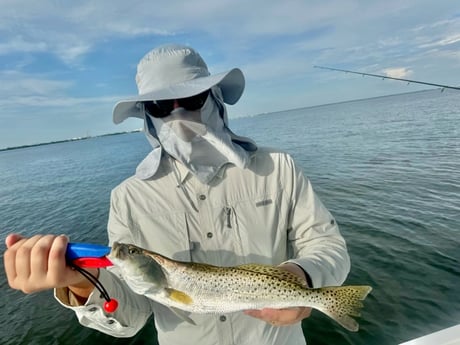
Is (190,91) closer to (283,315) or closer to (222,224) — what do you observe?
(222,224)

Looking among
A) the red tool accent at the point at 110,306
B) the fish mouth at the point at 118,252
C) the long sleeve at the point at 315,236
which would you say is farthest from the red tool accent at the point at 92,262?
the long sleeve at the point at 315,236

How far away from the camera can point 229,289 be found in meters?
2.40

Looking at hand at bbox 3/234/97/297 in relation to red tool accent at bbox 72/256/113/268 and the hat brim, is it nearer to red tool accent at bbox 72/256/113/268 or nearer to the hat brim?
red tool accent at bbox 72/256/113/268

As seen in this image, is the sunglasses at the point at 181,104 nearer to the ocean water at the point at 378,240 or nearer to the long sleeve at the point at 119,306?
the long sleeve at the point at 119,306

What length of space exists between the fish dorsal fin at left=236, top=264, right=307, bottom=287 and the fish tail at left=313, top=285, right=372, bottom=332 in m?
0.17

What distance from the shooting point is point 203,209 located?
→ 2.53m

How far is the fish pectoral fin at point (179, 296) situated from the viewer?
2.35 meters

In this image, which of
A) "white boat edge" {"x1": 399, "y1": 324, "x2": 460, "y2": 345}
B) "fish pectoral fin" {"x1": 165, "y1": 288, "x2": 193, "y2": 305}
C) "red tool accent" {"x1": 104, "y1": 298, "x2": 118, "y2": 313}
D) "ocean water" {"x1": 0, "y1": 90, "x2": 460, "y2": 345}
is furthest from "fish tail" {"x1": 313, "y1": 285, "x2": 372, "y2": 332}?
"ocean water" {"x1": 0, "y1": 90, "x2": 460, "y2": 345}

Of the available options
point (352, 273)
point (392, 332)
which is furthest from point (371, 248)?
point (392, 332)

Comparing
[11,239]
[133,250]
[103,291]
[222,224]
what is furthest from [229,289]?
[11,239]

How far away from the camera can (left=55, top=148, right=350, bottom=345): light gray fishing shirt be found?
2.53 meters

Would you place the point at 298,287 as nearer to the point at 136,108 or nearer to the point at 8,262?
the point at 8,262

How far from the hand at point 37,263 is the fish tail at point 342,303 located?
1.79 metres

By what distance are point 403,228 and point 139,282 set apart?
1081 cm
